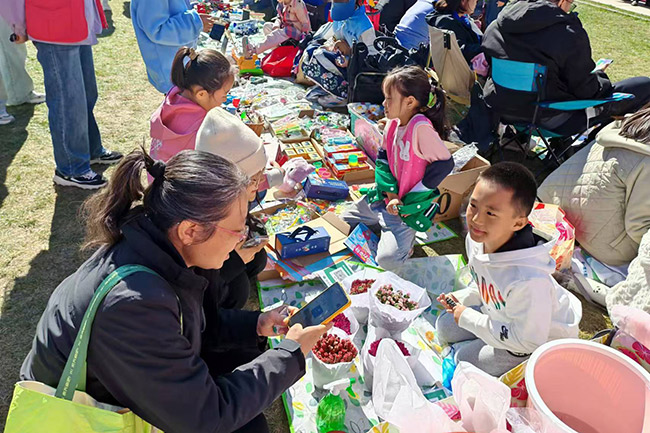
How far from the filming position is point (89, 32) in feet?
12.0

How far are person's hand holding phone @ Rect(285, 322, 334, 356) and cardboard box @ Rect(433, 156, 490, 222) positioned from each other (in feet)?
7.04

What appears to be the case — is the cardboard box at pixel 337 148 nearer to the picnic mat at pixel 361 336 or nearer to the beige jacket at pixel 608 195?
the picnic mat at pixel 361 336

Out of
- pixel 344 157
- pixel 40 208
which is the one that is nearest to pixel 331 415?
pixel 344 157

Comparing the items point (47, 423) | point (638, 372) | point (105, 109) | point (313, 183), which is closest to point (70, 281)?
point (47, 423)

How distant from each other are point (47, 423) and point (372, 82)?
177 inches

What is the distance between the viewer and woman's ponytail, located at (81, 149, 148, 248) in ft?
5.04

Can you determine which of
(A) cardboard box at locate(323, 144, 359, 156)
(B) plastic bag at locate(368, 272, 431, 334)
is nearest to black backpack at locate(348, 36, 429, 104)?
(A) cardboard box at locate(323, 144, 359, 156)

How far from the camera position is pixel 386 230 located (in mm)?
3467

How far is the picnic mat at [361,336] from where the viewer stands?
2.34m

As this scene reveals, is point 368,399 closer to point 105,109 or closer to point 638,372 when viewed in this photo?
point 638,372

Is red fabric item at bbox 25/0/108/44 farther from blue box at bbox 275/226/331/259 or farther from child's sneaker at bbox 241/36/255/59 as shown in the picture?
child's sneaker at bbox 241/36/255/59

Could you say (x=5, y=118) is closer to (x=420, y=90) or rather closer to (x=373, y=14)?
(x=420, y=90)

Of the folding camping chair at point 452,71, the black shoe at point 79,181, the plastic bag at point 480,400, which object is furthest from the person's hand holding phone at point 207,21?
the plastic bag at point 480,400

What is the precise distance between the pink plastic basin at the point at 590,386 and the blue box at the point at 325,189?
8.37 feet
